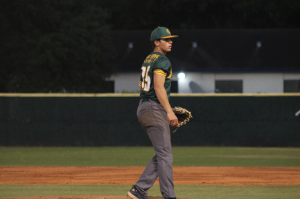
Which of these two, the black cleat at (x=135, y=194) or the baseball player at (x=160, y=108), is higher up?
the baseball player at (x=160, y=108)

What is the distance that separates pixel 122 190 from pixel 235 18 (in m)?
36.4

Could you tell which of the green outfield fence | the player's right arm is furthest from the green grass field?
the player's right arm

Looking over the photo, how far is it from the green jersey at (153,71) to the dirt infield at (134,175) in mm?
3243

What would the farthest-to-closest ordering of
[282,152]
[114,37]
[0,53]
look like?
[114,37] < [0,53] < [282,152]

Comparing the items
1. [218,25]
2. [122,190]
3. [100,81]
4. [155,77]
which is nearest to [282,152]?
[122,190]

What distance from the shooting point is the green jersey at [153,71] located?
555 centimetres

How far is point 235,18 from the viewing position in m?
42.1

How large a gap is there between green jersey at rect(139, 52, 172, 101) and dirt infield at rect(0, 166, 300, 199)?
10.6 ft

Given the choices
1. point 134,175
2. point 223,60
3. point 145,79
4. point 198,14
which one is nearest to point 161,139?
point 145,79

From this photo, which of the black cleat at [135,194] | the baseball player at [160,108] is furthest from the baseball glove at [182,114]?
the black cleat at [135,194]

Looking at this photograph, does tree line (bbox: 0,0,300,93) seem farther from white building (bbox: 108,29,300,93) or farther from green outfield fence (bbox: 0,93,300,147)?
green outfield fence (bbox: 0,93,300,147)

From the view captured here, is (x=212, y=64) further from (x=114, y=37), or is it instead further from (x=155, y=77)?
(x=155, y=77)

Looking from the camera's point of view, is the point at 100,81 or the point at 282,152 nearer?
the point at 282,152

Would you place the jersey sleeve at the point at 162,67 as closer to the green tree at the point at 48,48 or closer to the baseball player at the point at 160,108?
the baseball player at the point at 160,108
